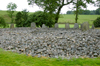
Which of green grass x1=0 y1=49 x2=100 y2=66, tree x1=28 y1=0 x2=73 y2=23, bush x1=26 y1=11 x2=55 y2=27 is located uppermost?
tree x1=28 y1=0 x2=73 y2=23

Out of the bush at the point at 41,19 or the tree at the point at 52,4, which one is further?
the bush at the point at 41,19

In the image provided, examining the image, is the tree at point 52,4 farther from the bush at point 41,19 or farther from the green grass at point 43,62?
the green grass at point 43,62

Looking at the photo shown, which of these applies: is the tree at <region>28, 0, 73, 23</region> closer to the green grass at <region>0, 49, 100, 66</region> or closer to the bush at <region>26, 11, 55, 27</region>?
the bush at <region>26, 11, 55, 27</region>

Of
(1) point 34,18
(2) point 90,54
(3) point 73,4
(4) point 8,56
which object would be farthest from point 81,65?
(1) point 34,18

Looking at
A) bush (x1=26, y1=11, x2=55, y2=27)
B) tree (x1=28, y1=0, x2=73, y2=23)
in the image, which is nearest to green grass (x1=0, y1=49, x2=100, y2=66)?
tree (x1=28, y1=0, x2=73, y2=23)

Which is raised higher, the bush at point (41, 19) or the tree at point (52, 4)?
the tree at point (52, 4)

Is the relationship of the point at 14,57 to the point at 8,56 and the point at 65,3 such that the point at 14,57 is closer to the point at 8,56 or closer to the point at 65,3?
the point at 8,56

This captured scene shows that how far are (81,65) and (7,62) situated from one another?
11.9 ft

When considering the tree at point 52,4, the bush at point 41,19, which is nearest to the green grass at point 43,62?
the tree at point 52,4

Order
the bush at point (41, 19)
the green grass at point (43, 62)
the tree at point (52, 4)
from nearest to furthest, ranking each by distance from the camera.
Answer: the green grass at point (43, 62) → the tree at point (52, 4) → the bush at point (41, 19)

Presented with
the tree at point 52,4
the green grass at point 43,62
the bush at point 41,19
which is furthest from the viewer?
the bush at point 41,19

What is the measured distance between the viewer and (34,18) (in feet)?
80.2

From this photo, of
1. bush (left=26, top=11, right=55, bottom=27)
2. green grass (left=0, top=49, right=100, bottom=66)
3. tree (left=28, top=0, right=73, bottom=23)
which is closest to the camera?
green grass (left=0, top=49, right=100, bottom=66)

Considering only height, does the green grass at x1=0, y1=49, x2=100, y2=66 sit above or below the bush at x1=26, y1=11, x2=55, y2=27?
below
